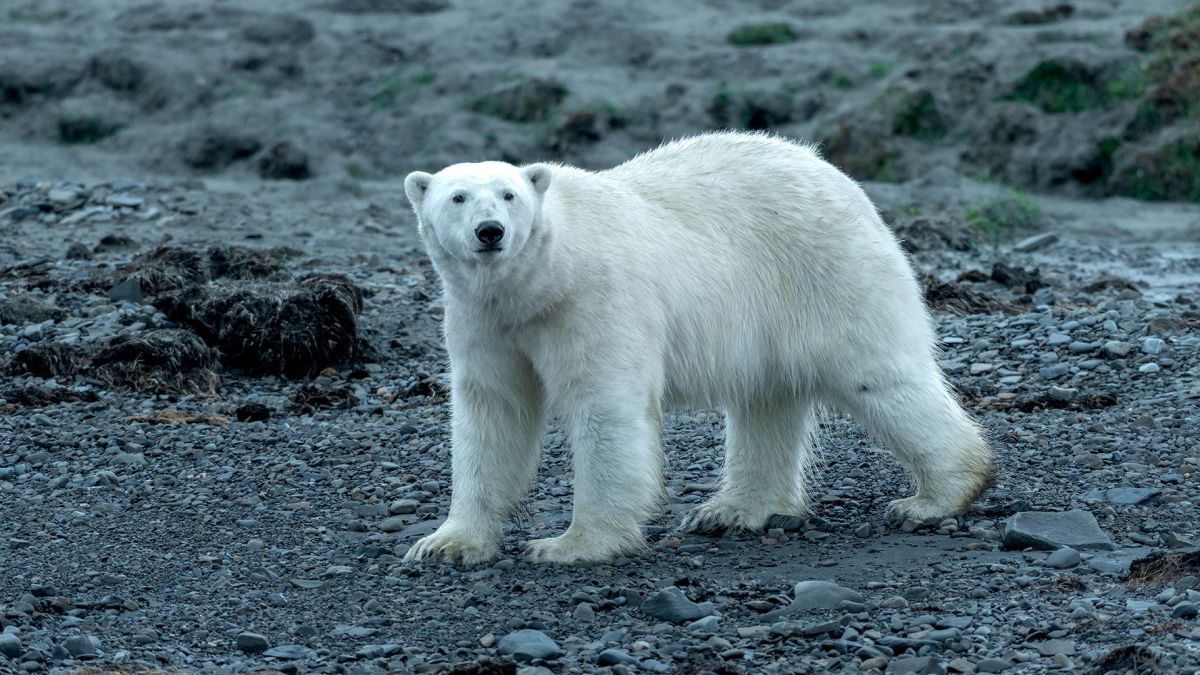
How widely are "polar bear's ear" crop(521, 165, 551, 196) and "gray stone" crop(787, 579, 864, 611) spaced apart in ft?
5.38

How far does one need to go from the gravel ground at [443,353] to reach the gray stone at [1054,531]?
2 cm

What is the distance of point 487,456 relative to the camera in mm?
5691

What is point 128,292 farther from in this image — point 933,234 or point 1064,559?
point 933,234

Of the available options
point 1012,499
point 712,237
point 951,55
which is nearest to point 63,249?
point 712,237

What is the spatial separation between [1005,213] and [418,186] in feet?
31.5

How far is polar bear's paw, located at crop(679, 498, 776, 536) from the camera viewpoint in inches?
245

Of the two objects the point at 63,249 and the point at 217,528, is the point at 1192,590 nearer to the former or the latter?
the point at 217,528

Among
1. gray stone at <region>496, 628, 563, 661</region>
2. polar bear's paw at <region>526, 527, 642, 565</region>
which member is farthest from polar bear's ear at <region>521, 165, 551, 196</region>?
gray stone at <region>496, 628, 563, 661</region>

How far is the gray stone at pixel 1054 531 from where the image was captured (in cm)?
558

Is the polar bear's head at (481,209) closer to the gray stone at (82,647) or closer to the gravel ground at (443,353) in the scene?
the gravel ground at (443,353)

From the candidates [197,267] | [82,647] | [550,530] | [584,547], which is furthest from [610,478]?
[197,267]

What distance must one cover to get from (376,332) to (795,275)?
3.95 meters

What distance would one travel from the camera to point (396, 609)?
524cm

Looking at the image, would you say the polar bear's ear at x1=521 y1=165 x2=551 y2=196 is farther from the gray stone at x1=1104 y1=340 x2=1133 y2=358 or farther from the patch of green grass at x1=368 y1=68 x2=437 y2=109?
the patch of green grass at x1=368 y1=68 x2=437 y2=109
